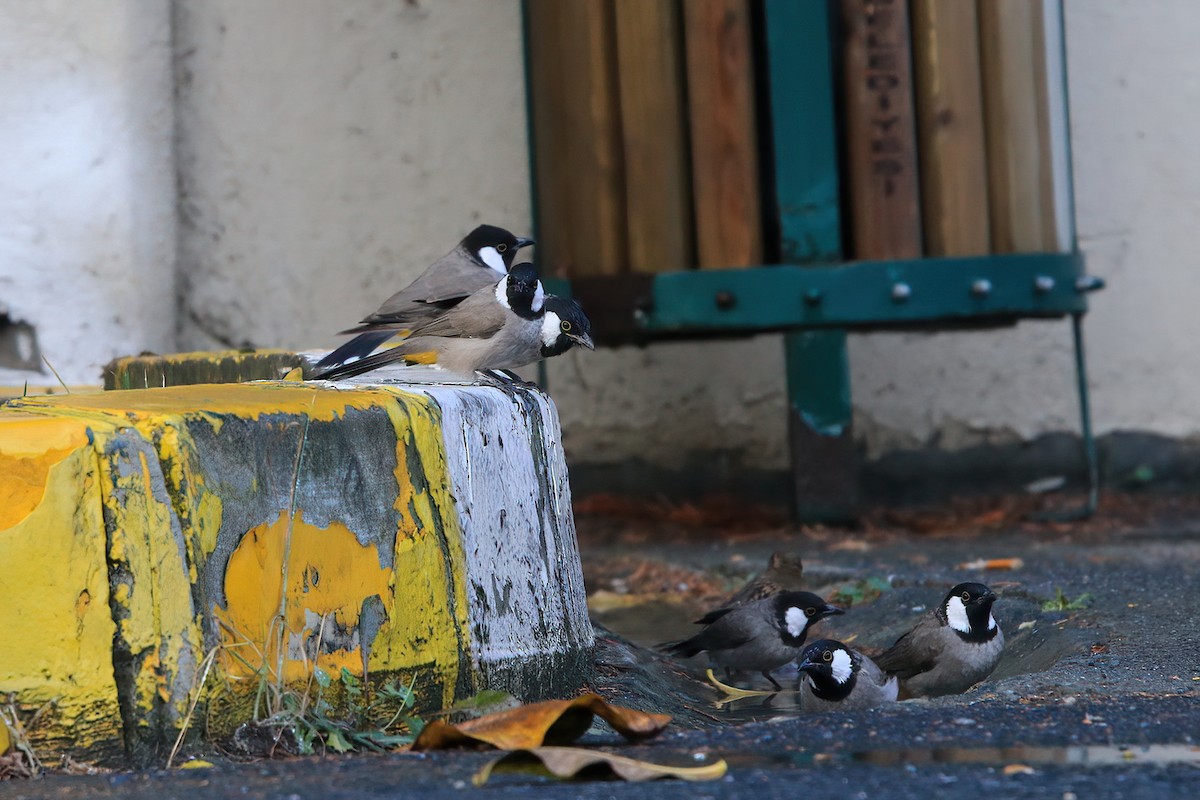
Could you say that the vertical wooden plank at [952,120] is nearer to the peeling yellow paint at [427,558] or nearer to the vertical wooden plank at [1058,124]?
the vertical wooden plank at [1058,124]

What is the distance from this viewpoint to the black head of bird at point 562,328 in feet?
14.6

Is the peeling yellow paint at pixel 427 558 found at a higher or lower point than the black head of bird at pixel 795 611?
higher

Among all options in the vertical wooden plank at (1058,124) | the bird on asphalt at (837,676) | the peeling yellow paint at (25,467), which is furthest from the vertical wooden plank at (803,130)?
the peeling yellow paint at (25,467)

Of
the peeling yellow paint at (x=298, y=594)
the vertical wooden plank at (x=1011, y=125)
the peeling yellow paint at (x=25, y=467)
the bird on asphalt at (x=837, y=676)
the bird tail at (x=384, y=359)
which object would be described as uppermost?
the vertical wooden plank at (x=1011, y=125)

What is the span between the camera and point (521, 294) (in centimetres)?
442

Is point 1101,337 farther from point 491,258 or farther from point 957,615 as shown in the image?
point 957,615

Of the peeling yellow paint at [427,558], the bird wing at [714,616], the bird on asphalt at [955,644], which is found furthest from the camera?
the bird wing at [714,616]

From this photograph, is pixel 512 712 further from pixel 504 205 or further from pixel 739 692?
pixel 504 205

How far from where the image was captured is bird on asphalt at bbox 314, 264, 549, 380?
4.34 metres

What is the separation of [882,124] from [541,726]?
138 inches

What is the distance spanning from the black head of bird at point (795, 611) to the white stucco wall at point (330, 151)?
3003 millimetres

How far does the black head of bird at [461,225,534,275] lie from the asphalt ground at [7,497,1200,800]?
1.19 meters

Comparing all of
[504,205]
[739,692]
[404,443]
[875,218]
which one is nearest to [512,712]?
[404,443]

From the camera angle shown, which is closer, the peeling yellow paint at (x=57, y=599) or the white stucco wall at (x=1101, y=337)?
the peeling yellow paint at (x=57, y=599)
